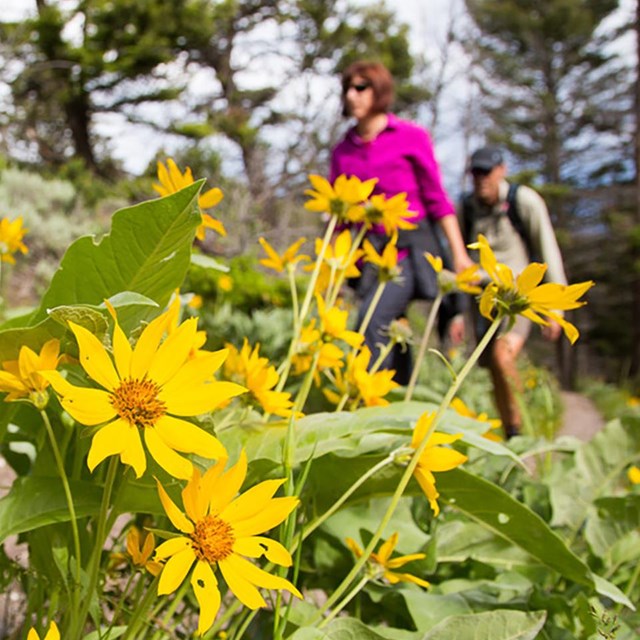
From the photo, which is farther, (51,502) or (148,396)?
(51,502)

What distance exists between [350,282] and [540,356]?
1965 cm

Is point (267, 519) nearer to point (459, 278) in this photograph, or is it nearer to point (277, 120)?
point (459, 278)

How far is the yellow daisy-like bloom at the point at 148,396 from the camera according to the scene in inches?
17.0

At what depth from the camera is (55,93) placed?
12.3m

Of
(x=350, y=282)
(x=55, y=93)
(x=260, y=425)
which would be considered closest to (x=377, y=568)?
(x=260, y=425)

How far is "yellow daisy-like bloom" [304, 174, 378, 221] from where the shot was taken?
950 mm

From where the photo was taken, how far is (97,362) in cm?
46

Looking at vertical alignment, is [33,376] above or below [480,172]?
above

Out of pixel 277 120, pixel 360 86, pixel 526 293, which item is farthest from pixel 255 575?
pixel 277 120

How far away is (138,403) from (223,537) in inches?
4.4

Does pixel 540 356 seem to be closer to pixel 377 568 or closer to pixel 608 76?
pixel 608 76

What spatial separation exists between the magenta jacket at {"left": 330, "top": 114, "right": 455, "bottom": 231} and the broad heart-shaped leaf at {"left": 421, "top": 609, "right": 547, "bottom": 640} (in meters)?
1.96

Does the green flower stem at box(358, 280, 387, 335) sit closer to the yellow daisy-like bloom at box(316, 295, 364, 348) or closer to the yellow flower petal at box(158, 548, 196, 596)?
the yellow daisy-like bloom at box(316, 295, 364, 348)

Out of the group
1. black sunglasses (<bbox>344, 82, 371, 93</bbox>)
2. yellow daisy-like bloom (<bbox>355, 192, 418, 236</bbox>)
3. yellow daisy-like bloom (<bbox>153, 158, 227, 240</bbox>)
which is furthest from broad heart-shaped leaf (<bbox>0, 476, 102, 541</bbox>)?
black sunglasses (<bbox>344, 82, 371, 93</bbox>)
